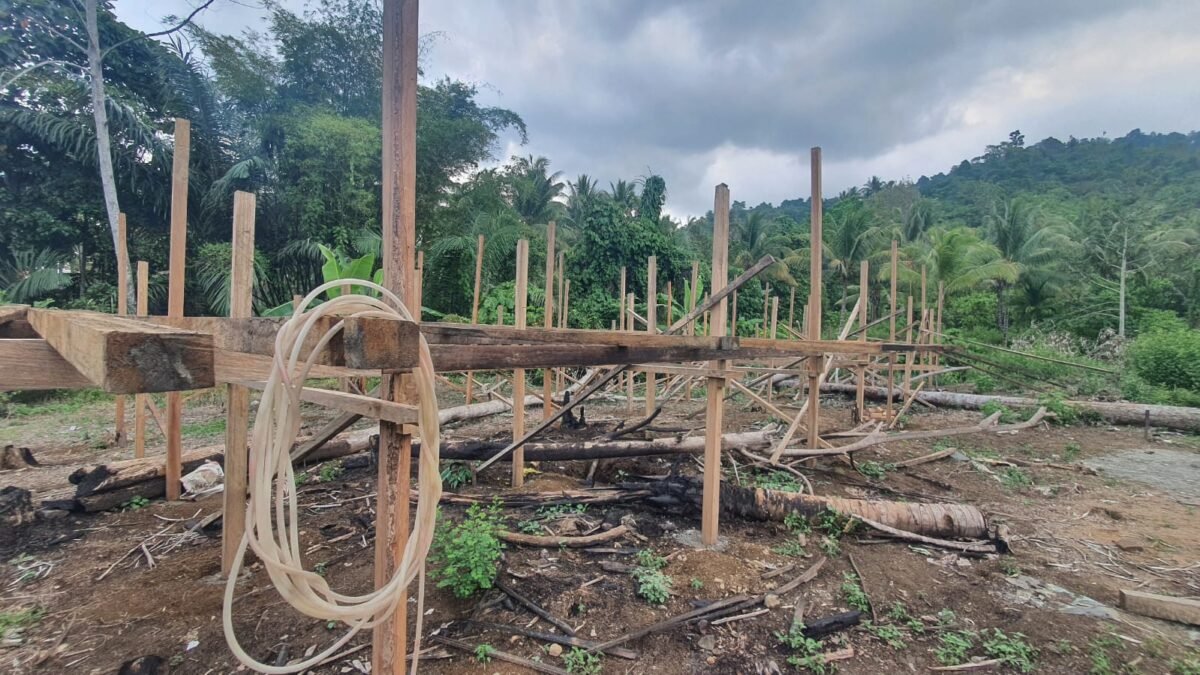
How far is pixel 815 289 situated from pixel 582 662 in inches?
173

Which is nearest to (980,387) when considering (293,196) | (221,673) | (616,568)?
(616,568)

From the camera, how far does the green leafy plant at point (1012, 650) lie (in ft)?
8.79

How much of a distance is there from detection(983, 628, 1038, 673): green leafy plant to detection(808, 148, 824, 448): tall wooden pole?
2.53 meters

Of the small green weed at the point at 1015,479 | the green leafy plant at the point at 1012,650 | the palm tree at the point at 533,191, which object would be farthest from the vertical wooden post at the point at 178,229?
the palm tree at the point at 533,191

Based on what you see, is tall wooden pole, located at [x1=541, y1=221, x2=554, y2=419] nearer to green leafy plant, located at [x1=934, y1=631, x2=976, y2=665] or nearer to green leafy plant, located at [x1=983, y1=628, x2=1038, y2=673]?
green leafy plant, located at [x1=934, y1=631, x2=976, y2=665]

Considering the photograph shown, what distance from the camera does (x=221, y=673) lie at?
2469 mm

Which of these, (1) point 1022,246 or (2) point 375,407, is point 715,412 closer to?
(2) point 375,407

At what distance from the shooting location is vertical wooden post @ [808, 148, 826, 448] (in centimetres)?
505

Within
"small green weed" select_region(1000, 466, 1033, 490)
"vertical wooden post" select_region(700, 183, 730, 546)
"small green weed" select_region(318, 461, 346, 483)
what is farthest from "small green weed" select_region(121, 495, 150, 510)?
"small green weed" select_region(1000, 466, 1033, 490)

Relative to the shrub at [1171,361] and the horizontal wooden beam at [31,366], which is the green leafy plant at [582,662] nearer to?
the horizontal wooden beam at [31,366]

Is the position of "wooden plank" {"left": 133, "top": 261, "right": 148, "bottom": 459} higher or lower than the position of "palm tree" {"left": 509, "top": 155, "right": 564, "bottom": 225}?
lower

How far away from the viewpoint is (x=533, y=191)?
2319cm

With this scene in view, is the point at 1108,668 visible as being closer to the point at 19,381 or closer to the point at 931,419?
the point at 19,381

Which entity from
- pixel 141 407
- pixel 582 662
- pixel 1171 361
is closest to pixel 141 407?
pixel 141 407
